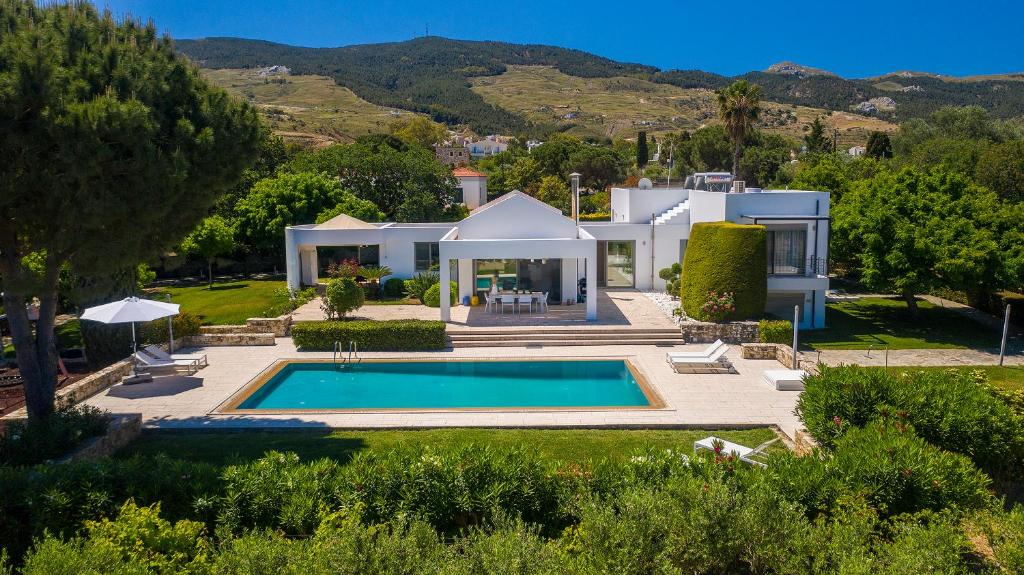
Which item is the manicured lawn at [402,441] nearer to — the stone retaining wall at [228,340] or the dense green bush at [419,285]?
the stone retaining wall at [228,340]

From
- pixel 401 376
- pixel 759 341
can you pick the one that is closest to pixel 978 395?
pixel 759 341

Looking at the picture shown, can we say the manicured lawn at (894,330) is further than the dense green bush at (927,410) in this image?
Yes

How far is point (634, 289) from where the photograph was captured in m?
31.3

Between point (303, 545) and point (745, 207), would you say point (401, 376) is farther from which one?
point (745, 207)

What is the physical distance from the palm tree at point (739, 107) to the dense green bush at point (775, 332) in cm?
2293

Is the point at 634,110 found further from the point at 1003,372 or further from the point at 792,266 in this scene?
the point at 1003,372

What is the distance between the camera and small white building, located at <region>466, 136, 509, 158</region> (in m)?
122

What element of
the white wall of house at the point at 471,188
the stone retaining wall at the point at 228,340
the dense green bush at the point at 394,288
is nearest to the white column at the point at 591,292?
the dense green bush at the point at 394,288

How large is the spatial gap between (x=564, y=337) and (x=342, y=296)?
7.93m

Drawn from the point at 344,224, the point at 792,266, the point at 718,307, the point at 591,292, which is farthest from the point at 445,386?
the point at 344,224

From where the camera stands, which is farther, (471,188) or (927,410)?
(471,188)

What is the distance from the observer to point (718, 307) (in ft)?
74.3

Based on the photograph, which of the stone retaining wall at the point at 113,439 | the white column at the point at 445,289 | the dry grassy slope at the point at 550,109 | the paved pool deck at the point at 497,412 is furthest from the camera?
the dry grassy slope at the point at 550,109

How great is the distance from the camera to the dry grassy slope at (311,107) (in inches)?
4651
